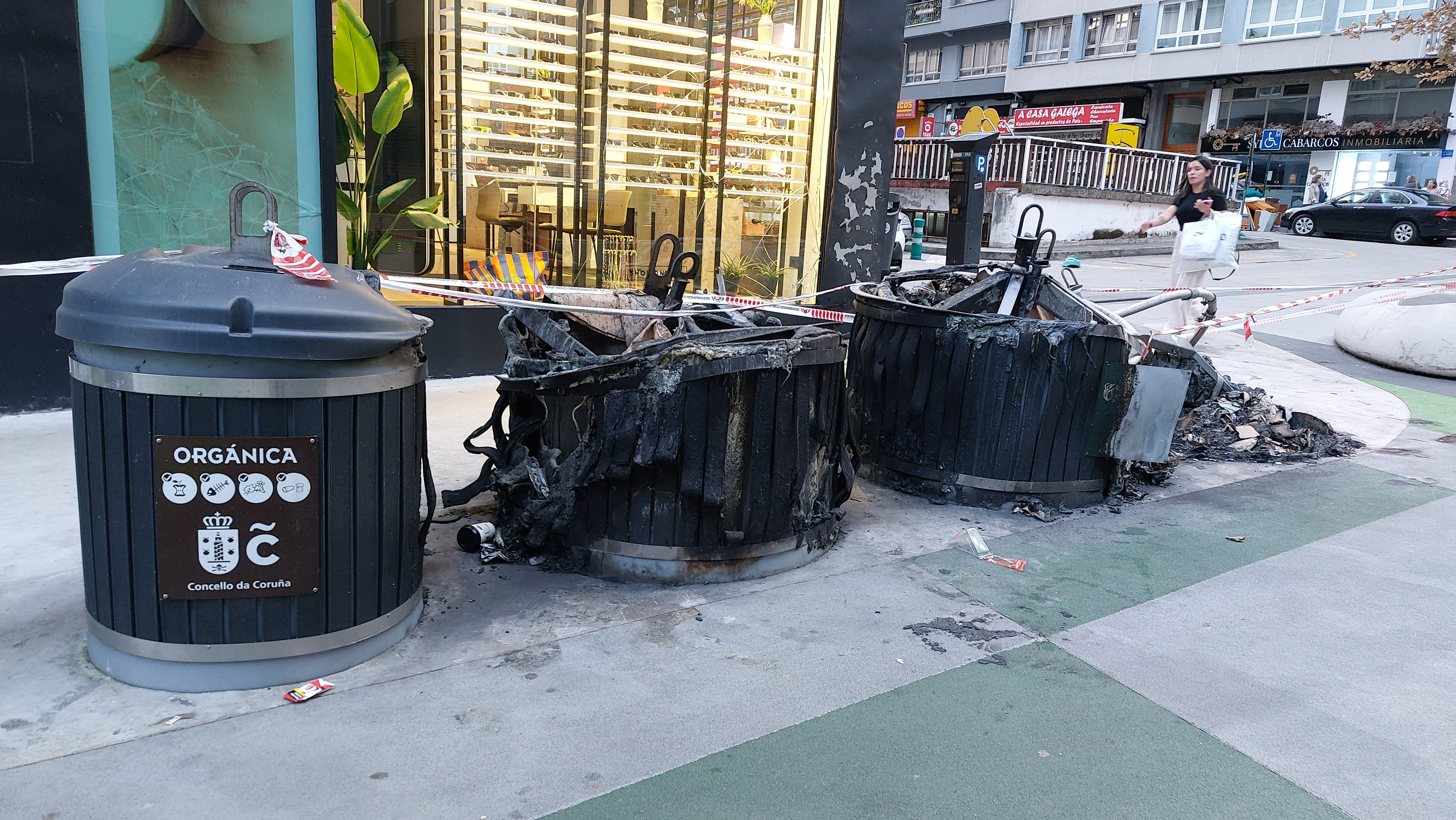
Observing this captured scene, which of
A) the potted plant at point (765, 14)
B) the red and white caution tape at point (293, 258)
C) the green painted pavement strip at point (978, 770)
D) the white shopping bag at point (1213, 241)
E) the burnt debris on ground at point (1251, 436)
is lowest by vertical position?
the green painted pavement strip at point (978, 770)

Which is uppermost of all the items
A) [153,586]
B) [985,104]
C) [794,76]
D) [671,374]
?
[985,104]

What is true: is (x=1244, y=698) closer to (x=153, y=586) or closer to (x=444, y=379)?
(x=153, y=586)

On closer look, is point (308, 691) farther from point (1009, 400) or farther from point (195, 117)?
point (195, 117)

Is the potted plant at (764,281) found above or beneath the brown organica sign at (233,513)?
above

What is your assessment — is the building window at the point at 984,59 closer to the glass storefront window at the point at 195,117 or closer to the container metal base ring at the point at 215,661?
the glass storefront window at the point at 195,117

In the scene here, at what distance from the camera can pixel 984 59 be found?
4559cm

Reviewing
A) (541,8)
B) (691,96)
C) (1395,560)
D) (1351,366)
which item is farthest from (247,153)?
(1351,366)

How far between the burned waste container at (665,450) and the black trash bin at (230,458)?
870 mm

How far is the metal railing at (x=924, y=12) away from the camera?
4594 cm

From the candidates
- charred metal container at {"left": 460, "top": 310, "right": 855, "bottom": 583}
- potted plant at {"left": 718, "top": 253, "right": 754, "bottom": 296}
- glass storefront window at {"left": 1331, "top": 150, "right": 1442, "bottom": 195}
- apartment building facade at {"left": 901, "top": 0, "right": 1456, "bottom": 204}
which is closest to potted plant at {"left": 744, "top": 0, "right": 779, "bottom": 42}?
potted plant at {"left": 718, "top": 253, "right": 754, "bottom": 296}

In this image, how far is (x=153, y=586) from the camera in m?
2.89

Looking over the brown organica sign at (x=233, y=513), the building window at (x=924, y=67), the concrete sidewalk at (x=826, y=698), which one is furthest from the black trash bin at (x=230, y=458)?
the building window at (x=924, y=67)

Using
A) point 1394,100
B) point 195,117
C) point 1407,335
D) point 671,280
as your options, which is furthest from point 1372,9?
point 195,117

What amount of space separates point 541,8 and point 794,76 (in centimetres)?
244
